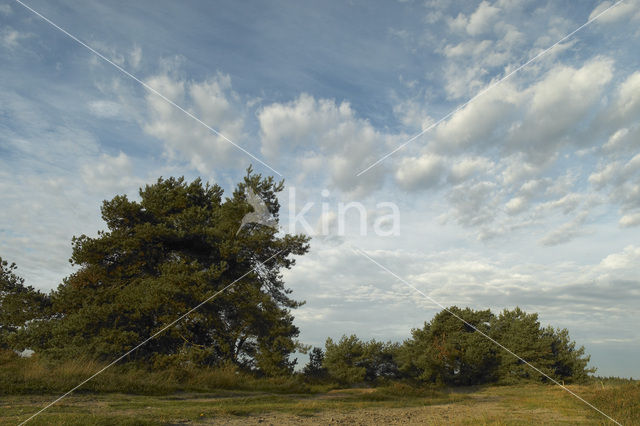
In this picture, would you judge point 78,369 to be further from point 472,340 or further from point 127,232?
point 472,340

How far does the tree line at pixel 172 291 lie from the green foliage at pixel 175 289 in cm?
5

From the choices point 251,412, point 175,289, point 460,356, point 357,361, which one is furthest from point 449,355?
point 251,412

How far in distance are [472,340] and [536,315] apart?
4.58 m

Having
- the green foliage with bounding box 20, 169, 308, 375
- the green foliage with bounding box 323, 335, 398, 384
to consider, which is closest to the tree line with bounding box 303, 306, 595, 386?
the green foliage with bounding box 323, 335, 398, 384

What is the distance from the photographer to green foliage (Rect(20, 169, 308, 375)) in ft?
54.9

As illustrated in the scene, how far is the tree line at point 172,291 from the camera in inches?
661

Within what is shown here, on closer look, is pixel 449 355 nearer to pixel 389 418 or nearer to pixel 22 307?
pixel 389 418

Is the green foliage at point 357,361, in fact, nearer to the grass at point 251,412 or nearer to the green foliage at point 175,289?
the green foliage at point 175,289

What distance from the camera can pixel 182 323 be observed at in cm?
1716

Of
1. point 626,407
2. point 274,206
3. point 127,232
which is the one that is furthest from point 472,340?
point 127,232

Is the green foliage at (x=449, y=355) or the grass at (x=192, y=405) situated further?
the green foliage at (x=449, y=355)

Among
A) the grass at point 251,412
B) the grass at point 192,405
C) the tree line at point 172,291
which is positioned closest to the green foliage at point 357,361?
the tree line at point 172,291

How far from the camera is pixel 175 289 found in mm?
16641

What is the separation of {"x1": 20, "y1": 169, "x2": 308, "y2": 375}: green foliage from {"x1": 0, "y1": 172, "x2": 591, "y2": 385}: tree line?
0.16 feet
